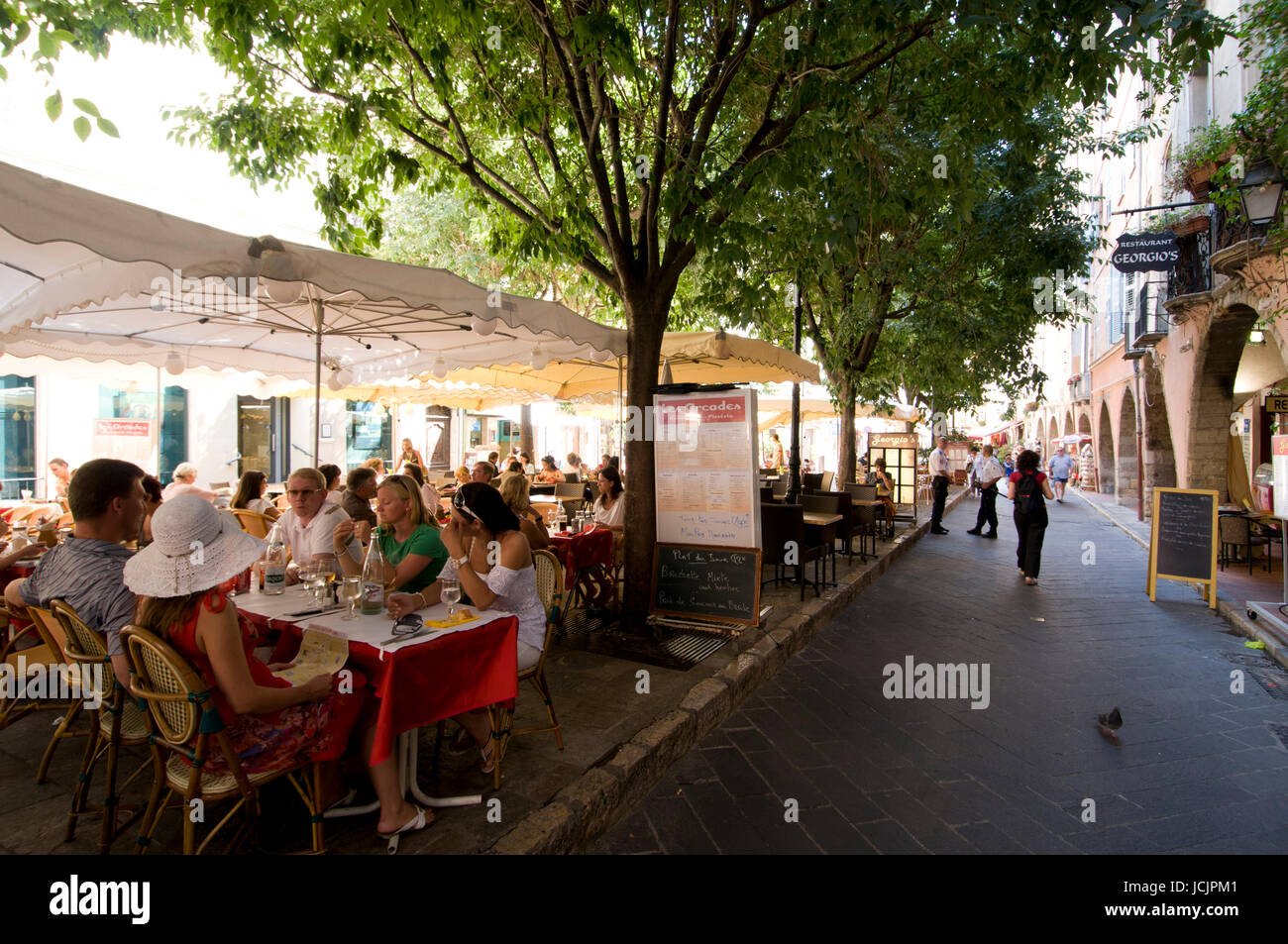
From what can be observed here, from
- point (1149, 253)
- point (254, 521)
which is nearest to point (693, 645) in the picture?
point (254, 521)

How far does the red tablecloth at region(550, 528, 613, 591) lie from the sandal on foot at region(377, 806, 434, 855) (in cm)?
294

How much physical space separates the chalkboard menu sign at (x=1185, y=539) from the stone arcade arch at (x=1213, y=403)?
578cm

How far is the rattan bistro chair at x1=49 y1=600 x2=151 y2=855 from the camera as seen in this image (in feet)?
8.57

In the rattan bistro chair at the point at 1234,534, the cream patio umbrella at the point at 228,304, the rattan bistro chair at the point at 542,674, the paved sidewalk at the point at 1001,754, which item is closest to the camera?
the cream patio umbrella at the point at 228,304

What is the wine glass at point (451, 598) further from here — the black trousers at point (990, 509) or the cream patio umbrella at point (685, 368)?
the black trousers at point (990, 509)

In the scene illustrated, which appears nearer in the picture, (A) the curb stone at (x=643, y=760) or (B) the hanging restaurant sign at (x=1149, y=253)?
(A) the curb stone at (x=643, y=760)

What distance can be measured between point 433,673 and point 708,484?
11.6 ft

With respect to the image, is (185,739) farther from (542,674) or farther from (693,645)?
(693,645)

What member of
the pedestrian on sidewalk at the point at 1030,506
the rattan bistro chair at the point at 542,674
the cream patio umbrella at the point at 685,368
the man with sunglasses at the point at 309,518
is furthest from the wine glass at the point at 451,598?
the pedestrian on sidewalk at the point at 1030,506

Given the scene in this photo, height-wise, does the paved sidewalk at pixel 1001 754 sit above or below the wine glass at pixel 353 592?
below

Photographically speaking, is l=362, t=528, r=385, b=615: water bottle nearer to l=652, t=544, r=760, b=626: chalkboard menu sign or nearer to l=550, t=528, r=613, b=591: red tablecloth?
l=550, t=528, r=613, b=591: red tablecloth

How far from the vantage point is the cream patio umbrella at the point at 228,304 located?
116 inches

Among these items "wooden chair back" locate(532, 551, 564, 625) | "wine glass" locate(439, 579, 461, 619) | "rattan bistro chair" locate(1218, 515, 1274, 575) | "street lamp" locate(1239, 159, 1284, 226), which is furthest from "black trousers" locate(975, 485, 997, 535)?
"wine glass" locate(439, 579, 461, 619)

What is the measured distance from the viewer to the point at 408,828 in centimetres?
278
